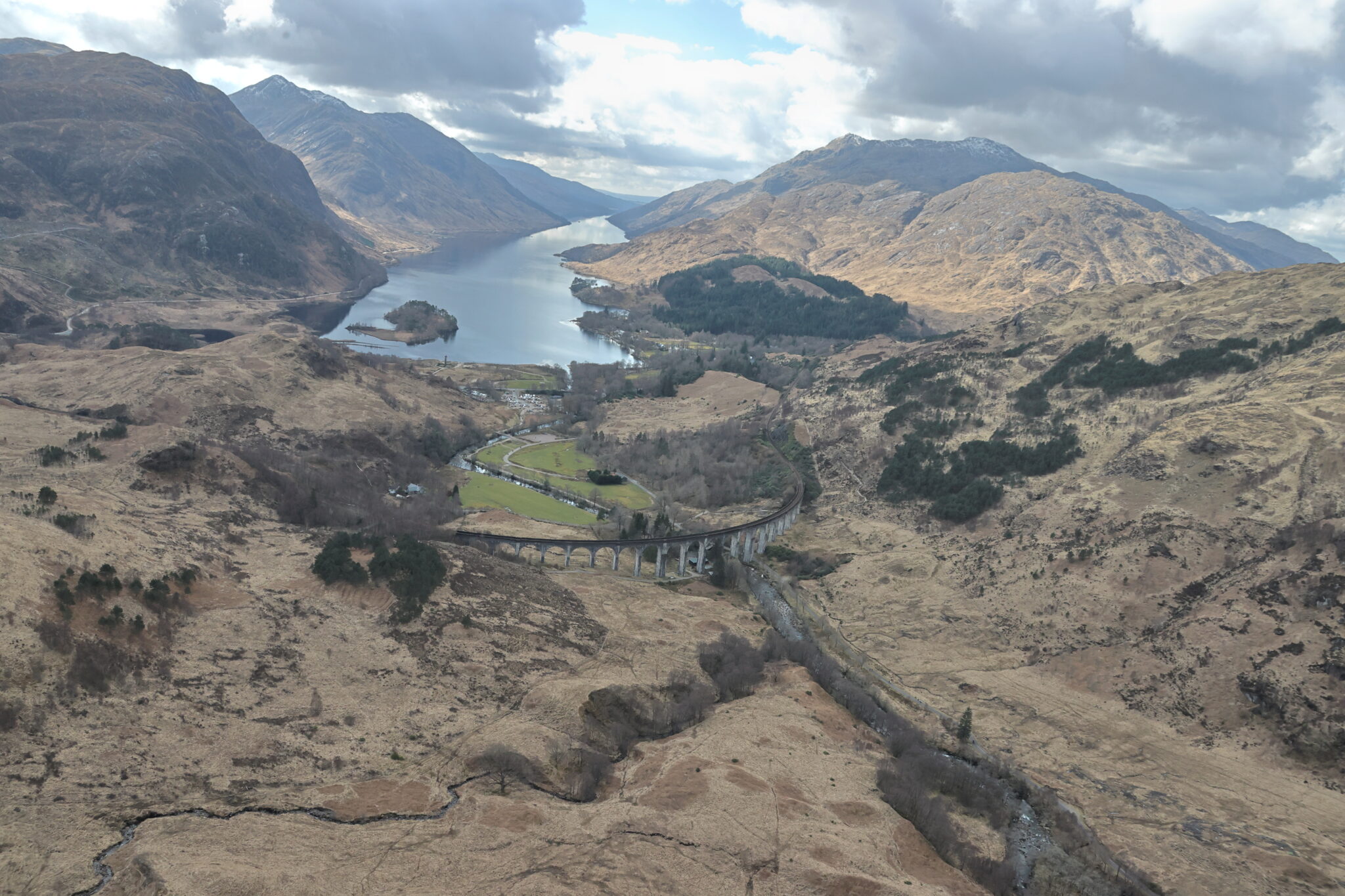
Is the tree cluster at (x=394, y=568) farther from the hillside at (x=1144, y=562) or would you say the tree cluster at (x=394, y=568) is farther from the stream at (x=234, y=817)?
the hillside at (x=1144, y=562)

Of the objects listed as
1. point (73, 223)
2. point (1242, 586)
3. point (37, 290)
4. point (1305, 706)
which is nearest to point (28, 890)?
point (1305, 706)

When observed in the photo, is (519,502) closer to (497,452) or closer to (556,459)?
(556,459)

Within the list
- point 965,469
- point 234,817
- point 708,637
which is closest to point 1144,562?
point 965,469

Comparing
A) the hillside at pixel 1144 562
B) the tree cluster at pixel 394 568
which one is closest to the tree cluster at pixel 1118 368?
the hillside at pixel 1144 562

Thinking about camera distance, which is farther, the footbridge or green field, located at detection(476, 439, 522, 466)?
green field, located at detection(476, 439, 522, 466)

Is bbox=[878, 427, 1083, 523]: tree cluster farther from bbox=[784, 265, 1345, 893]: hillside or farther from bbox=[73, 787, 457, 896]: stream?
bbox=[73, 787, 457, 896]: stream

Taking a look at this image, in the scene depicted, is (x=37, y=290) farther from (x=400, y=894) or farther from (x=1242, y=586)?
(x=1242, y=586)

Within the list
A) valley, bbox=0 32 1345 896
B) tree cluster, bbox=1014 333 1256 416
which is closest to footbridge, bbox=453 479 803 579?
valley, bbox=0 32 1345 896
